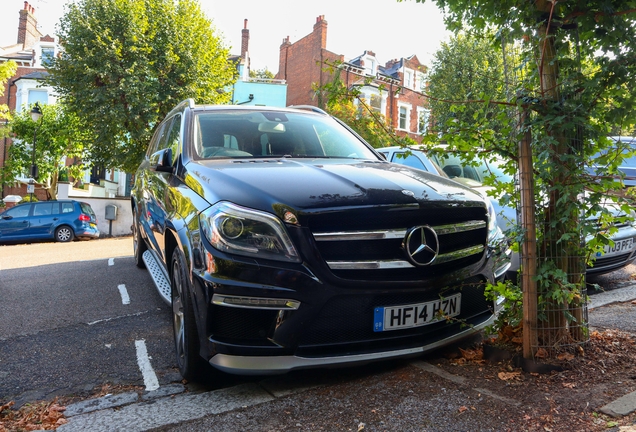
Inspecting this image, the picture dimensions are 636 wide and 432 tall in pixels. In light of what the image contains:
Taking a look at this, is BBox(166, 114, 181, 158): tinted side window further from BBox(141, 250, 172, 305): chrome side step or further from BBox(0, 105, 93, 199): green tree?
BBox(0, 105, 93, 199): green tree

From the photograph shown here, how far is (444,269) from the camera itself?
3090 mm

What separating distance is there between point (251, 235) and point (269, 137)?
176cm

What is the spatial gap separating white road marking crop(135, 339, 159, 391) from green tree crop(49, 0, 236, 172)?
58.1 ft

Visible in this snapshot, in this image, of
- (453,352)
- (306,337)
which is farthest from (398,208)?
(453,352)

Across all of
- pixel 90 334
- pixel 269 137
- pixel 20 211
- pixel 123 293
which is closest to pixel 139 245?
pixel 123 293

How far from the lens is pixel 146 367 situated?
3.75 metres

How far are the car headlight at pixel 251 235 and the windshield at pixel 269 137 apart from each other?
4.07ft

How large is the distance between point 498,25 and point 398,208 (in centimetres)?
127

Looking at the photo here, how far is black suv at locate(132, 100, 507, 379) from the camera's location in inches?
107

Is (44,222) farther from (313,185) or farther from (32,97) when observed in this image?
(32,97)

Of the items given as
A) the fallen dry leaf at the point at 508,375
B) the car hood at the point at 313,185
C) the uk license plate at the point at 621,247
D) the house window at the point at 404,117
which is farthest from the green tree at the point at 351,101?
the house window at the point at 404,117

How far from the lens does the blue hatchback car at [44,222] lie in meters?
19.5

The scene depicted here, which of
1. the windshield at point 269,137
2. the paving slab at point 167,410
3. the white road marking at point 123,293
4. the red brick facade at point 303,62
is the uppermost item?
the red brick facade at point 303,62

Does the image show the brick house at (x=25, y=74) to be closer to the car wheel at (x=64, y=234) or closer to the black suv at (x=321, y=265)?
the car wheel at (x=64, y=234)
